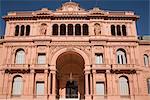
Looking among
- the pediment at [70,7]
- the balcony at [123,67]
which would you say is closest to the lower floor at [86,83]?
the balcony at [123,67]

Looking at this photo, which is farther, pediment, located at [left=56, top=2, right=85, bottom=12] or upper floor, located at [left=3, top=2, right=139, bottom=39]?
pediment, located at [left=56, top=2, right=85, bottom=12]

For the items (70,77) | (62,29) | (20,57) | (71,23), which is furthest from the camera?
(70,77)

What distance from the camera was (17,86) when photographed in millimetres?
37000

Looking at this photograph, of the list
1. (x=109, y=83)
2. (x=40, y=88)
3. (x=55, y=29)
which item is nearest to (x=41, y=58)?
(x=40, y=88)

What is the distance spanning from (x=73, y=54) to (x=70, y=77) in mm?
5420

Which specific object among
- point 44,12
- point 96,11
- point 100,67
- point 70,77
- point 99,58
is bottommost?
point 70,77

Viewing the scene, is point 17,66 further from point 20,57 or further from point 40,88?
point 40,88

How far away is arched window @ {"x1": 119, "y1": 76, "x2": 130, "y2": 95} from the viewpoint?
36812 mm

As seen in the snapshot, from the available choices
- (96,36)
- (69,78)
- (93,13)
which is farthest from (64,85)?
(93,13)

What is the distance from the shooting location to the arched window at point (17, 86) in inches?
1442

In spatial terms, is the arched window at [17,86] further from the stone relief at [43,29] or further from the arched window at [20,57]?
the stone relief at [43,29]

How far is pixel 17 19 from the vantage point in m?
40.9

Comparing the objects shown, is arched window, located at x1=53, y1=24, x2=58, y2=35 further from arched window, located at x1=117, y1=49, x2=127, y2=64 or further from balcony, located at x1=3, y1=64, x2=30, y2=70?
arched window, located at x1=117, y1=49, x2=127, y2=64

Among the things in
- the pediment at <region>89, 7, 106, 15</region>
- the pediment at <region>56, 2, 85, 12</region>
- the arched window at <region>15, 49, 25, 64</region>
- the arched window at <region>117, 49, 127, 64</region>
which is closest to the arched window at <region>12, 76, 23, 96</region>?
the arched window at <region>15, 49, 25, 64</region>
